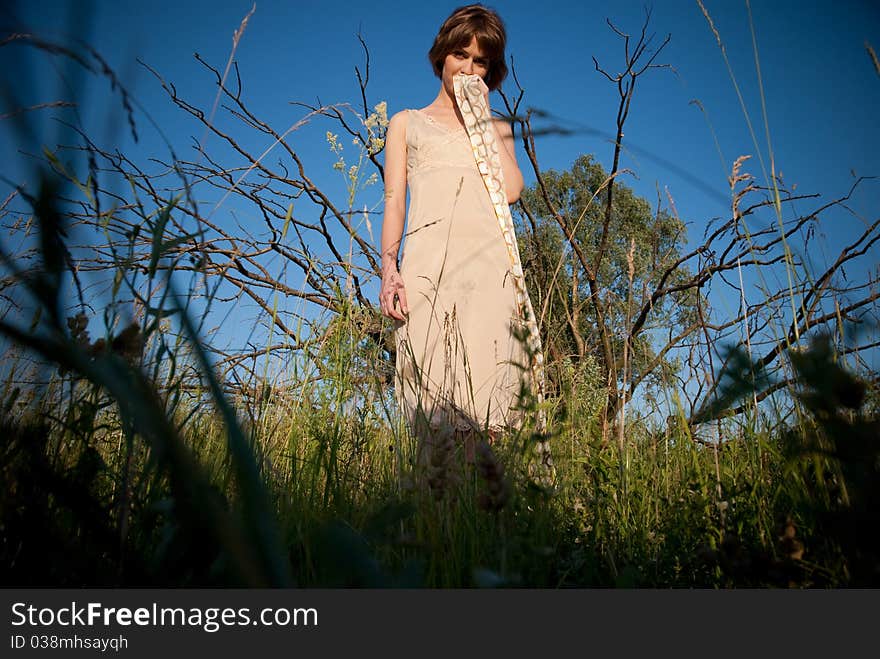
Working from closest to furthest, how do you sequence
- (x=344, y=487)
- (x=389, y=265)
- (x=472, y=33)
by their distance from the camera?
(x=344, y=487) → (x=389, y=265) → (x=472, y=33)

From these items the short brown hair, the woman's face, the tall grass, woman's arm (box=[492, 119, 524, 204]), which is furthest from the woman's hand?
the short brown hair

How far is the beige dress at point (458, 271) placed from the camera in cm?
279

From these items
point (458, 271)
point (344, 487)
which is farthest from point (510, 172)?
point (344, 487)

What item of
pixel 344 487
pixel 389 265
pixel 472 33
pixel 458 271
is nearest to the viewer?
pixel 344 487

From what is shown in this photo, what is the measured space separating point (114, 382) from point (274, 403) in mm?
1831

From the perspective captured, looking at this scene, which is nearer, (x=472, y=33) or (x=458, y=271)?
(x=458, y=271)

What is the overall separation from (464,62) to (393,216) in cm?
117

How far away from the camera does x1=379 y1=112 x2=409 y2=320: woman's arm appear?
106 inches

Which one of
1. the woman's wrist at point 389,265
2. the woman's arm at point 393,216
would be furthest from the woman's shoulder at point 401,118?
the woman's wrist at point 389,265

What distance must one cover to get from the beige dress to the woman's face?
44cm

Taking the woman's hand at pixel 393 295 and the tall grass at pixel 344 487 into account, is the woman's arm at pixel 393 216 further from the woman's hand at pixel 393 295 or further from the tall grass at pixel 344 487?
the tall grass at pixel 344 487

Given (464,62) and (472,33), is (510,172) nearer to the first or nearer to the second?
(464,62)

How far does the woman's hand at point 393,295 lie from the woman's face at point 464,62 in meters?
1.38

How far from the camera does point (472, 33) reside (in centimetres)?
327
